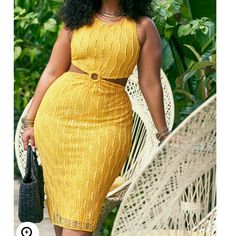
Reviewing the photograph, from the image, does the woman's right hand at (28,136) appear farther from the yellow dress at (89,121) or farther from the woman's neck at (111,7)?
the woman's neck at (111,7)

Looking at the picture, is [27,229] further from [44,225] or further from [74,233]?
[74,233]

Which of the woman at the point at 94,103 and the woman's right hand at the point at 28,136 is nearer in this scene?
the woman at the point at 94,103

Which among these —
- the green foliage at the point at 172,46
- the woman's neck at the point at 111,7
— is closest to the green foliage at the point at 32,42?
the green foliage at the point at 172,46

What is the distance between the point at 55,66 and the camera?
320 cm

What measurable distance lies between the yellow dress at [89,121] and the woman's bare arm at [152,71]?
0.10 feet

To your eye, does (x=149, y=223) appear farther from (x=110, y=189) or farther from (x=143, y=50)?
(x=143, y=50)

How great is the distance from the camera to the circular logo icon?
324 centimetres

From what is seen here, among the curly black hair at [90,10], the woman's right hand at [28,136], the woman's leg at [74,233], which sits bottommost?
the woman's leg at [74,233]

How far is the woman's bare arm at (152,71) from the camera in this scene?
122 inches

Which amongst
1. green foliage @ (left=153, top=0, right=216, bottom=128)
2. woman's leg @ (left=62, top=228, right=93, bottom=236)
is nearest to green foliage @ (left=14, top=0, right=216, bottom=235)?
green foliage @ (left=153, top=0, right=216, bottom=128)

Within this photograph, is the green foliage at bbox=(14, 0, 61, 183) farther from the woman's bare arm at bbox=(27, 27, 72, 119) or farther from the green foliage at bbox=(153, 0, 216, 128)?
the green foliage at bbox=(153, 0, 216, 128)

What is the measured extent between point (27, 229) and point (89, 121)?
39cm

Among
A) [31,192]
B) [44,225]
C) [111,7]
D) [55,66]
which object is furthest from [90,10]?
[44,225]
